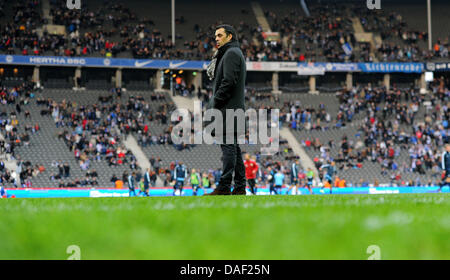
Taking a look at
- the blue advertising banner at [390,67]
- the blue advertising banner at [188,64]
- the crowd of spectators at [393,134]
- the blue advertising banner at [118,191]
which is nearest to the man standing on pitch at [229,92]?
the blue advertising banner at [118,191]

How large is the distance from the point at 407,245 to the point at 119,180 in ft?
114

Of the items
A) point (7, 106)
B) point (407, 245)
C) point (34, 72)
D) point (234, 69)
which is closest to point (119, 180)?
point (7, 106)

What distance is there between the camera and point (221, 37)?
27.7 ft

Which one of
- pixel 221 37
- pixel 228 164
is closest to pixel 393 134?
pixel 221 37

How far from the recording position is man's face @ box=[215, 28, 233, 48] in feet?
27.7

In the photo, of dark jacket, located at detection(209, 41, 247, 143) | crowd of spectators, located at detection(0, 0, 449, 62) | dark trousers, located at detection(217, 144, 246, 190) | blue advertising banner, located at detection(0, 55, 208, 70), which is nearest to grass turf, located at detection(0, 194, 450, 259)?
dark trousers, located at detection(217, 144, 246, 190)

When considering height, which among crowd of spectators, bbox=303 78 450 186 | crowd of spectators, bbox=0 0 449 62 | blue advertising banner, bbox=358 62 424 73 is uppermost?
crowd of spectators, bbox=0 0 449 62

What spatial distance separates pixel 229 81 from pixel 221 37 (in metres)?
0.62

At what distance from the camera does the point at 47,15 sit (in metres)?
51.0

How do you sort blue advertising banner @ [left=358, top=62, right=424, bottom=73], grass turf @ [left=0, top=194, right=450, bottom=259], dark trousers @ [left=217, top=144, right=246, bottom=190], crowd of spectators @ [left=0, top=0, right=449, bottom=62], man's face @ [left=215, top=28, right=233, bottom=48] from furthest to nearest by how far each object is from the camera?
blue advertising banner @ [left=358, top=62, right=424, bottom=73]
crowd of spectators @ [left=0, top=0, right=449, bottom=62]
man's face @ [left=215, top=28, right=233, bottom=48]
dark trousers @ [left=217, top=144, right=246, bottom=190]
grass turf @ [left=0, top=194, right=450, bottom=259]

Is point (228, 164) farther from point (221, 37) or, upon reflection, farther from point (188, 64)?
point (188, 64)

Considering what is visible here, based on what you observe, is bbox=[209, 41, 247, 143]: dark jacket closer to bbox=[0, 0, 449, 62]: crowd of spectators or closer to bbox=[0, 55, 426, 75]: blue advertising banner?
bbox=[0, 55, 426, 75]: blue advertising banner

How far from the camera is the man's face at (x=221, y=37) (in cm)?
843
